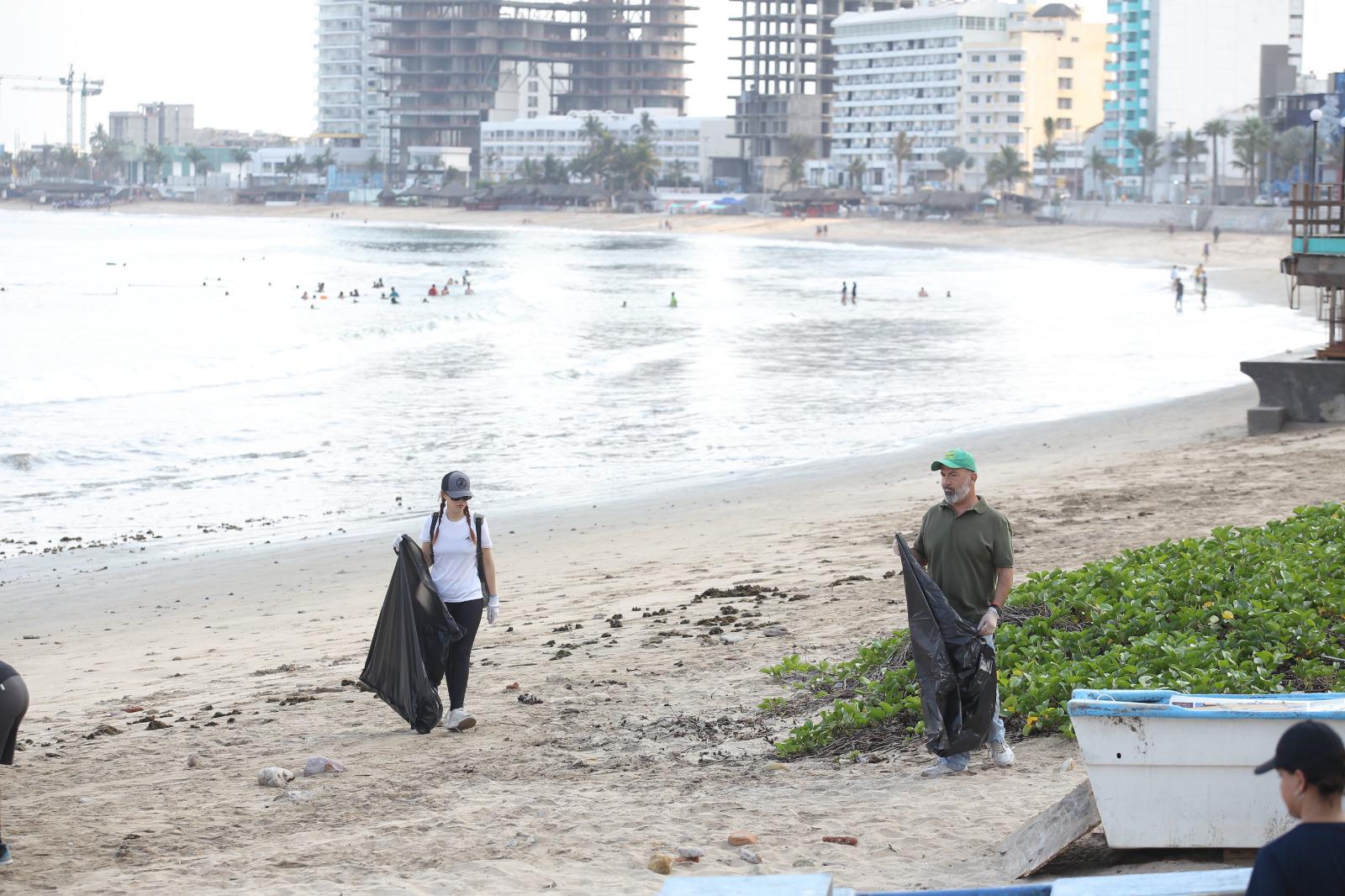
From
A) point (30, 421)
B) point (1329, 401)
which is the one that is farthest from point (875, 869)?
point (30, 421)

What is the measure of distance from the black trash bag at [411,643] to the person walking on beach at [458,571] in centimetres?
7

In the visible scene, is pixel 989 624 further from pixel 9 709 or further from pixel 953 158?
pixel 953 158

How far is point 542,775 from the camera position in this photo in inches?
303

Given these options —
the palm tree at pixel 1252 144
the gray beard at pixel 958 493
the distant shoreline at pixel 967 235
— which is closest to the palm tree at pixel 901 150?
the distant shoreline at pixel 967 235

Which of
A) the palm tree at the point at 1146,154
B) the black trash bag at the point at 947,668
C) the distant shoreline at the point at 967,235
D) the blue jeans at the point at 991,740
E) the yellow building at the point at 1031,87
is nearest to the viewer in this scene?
the black trash bag at the point at 947,668

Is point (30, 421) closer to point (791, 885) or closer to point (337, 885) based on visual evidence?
point (337, 885)

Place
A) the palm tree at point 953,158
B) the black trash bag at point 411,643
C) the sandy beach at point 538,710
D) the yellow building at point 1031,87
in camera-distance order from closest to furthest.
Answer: the sandy beach at point 538,710 < the black trash bag at point 411,643 < the palm tree at point 953,158 < the yellow building at point 1031,87

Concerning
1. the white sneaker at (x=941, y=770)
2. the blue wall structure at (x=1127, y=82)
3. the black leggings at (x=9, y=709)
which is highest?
the blue wall structure at (x=1127, y=82)

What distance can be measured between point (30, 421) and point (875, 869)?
24890 mm

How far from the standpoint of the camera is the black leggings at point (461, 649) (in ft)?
27.9

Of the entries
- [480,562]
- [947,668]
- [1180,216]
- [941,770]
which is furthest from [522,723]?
[1180,216]

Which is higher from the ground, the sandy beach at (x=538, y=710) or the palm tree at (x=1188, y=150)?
the palm tree at (x=1188, y=150)

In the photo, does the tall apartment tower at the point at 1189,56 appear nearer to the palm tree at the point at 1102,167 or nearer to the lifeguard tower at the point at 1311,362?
the palm tree at the point at 1102,167

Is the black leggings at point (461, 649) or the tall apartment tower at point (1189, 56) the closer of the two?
the black leggings at point (461, 649)
